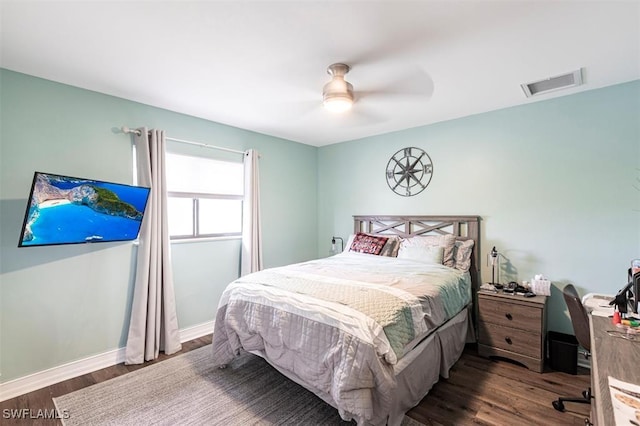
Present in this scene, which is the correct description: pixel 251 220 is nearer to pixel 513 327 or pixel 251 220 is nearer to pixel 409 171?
pixel 409 171

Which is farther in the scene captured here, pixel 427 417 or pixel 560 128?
pixel 560 128

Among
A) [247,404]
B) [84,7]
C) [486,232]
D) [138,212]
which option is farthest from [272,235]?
[84,7]

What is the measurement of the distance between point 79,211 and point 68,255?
530mm

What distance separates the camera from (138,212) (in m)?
2.67

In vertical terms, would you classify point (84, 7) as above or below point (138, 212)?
above

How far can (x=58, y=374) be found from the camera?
2461 millimetres

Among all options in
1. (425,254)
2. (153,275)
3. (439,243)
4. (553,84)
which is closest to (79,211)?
(153,275)

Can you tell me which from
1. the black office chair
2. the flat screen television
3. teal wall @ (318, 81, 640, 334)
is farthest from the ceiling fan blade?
the flat screen television

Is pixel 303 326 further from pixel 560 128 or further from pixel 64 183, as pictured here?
pixel 560 128

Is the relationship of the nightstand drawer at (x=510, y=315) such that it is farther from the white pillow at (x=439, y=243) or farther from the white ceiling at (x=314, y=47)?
the white ceiling at (x=314, y=47)

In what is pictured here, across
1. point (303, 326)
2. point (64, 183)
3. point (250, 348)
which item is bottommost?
point (250, 348)

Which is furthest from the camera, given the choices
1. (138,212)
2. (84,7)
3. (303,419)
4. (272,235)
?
(272,235)

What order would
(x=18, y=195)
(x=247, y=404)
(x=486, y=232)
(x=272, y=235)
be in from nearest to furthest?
1. (x=247, y=404)
2. (x=18, y=195)
3. (x=486, y=232)
4. (x=272, y=235)

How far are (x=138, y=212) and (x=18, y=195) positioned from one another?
829 mm
